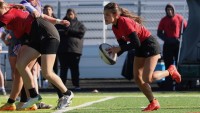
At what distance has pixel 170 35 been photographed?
20375mm

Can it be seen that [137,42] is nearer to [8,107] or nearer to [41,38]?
[41,38]

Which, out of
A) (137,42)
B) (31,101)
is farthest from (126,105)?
(137,42)

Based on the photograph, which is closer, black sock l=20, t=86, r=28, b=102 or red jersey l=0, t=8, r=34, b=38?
red jersey l=0, t=8, r=34, b=38

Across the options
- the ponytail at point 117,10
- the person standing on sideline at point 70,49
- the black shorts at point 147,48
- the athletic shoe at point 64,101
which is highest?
the ponytail at point 117,10

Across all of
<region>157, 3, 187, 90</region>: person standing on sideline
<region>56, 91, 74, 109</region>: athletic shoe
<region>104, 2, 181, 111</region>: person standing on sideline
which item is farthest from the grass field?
<region>157, 3, 187, 90</region>: person standing on sideline

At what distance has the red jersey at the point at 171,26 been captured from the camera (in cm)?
2027

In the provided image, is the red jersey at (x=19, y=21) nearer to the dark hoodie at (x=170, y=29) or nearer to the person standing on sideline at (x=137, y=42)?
the person standing on sideline at (x=137, y=42)

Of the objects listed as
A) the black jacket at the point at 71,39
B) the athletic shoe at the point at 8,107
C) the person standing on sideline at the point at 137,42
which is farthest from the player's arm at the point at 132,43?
the black jacket at the point at 71,39

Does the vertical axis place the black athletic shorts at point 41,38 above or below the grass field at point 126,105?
above

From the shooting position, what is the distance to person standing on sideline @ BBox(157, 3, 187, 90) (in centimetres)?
2027

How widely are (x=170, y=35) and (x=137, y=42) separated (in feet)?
28.7

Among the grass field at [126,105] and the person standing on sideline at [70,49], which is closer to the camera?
the grass field at [126,105]

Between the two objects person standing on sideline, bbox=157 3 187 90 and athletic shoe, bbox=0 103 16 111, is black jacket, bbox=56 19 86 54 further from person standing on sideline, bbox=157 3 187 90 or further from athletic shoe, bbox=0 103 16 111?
athletic shoe, bbox=0 103 16 111

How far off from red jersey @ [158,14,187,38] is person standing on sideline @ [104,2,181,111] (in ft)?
25.2
